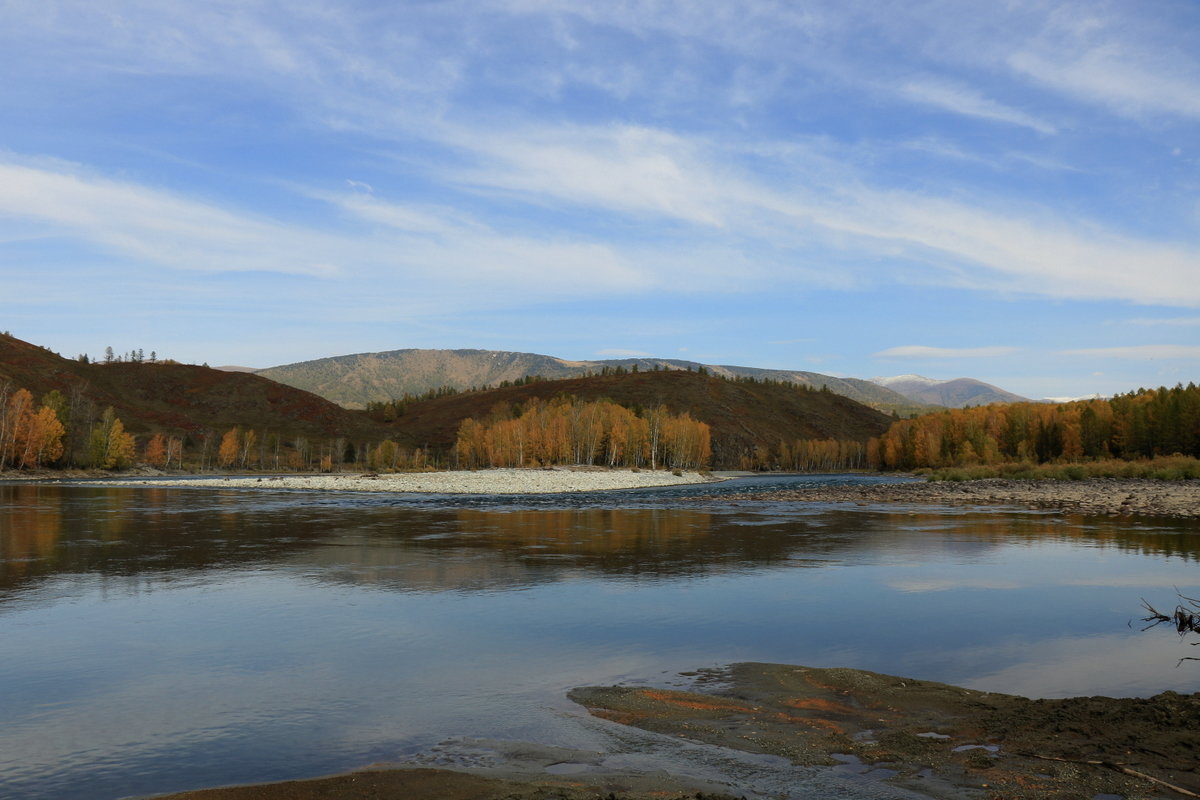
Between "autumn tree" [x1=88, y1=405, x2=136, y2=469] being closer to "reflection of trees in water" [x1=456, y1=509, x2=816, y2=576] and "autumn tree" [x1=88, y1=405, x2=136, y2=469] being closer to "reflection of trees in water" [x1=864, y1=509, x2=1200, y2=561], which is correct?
"reflection of trees in water" [x1=456, y1=509, x2=816, y2=576]

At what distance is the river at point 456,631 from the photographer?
9.19 m

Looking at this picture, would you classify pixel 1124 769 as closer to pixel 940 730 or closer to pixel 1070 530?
pixel 940 730

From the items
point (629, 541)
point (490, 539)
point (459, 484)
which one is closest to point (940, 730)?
point (629, 541)

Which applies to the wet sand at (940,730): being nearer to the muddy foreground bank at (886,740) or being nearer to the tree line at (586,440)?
the muddy foreground bank at (886,740)

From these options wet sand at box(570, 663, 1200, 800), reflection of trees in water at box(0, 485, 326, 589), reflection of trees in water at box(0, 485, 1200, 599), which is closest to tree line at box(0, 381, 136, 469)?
reflection of trees in water at box(0, 485, 1200, 599)

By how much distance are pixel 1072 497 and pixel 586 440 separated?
10025 centimetres

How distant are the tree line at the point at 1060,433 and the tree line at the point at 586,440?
49111 mm

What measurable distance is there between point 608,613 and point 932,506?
44532 millimetres

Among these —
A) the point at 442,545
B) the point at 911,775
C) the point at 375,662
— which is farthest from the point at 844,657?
the point at 442,545

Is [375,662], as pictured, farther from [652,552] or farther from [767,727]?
[652,552]

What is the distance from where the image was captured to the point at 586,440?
15050cm

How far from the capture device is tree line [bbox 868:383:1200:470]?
106m

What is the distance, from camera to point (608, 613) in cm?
1691

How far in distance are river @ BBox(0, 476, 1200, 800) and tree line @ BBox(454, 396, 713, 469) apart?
117m
